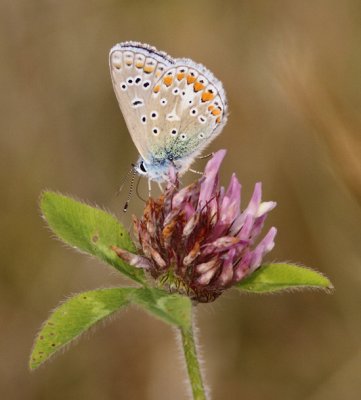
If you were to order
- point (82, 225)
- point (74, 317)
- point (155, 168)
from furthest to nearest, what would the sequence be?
point (155, 168), point (82, 225), point (74, 317)

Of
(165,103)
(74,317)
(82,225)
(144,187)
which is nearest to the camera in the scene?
(74,317)

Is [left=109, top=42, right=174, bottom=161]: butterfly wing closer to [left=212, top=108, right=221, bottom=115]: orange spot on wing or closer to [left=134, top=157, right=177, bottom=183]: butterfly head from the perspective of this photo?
Result: [left=134, top=157, right=177, bottom=183]: butterfly head

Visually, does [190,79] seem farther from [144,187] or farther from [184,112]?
[144,187]

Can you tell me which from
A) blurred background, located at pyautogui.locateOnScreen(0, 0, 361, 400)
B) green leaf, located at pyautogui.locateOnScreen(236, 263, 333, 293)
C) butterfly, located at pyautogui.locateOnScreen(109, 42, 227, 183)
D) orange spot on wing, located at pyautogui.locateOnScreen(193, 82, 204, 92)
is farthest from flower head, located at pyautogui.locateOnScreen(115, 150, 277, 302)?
blurred background, located at pyautogui.locateOnScreen(0, 0, 361, 400)

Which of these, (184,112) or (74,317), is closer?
(74,317)

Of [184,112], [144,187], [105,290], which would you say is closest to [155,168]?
[184,112]

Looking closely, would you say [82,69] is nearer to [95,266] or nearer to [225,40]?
[225,40]
